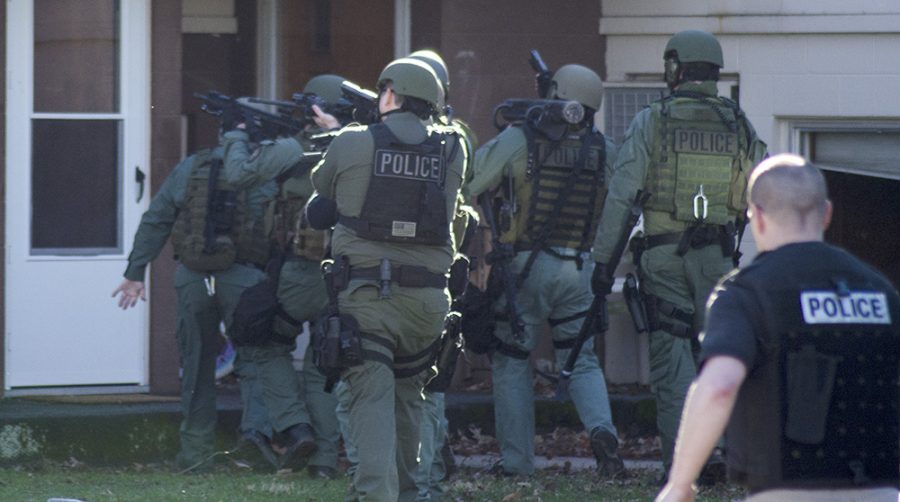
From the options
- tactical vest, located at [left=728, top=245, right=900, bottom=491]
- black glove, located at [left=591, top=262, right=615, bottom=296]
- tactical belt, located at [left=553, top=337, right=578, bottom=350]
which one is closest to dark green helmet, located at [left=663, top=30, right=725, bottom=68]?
black glove, located at [left=591, top=262, right=615, bottom=296]

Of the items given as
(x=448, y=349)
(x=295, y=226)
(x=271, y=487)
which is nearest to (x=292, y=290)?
(x=295, y=226)

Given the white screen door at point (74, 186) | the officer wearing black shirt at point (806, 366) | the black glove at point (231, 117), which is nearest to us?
the officer wearing black shirt at point (806, 366)

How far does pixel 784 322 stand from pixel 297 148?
4505 millimetres

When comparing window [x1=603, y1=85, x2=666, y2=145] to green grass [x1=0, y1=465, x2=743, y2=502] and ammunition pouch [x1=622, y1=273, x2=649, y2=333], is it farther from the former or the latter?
green grass [x1=0, y1=465, x2=743, y2=502]

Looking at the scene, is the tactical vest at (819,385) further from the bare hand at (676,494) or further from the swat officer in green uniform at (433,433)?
the swat officer in green uniform at (433,433)

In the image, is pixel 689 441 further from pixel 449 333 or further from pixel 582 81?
pixel 582 81

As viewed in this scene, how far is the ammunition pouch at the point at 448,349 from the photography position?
6.71 metres

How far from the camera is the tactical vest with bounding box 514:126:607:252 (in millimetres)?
8141

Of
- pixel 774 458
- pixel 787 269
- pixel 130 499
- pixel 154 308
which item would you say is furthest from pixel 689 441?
pixel 154 308

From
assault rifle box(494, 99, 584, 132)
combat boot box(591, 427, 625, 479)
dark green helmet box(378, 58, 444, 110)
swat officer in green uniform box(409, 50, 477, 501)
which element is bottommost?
combat boot box(591, 427, 625, 479)

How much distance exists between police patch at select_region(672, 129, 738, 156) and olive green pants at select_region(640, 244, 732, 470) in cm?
48

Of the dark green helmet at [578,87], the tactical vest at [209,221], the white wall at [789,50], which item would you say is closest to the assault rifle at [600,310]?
the dark green helmet at [578,87]

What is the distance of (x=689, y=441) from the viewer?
147 inches

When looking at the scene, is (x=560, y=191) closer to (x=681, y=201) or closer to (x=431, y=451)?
(x=681, y=201)
